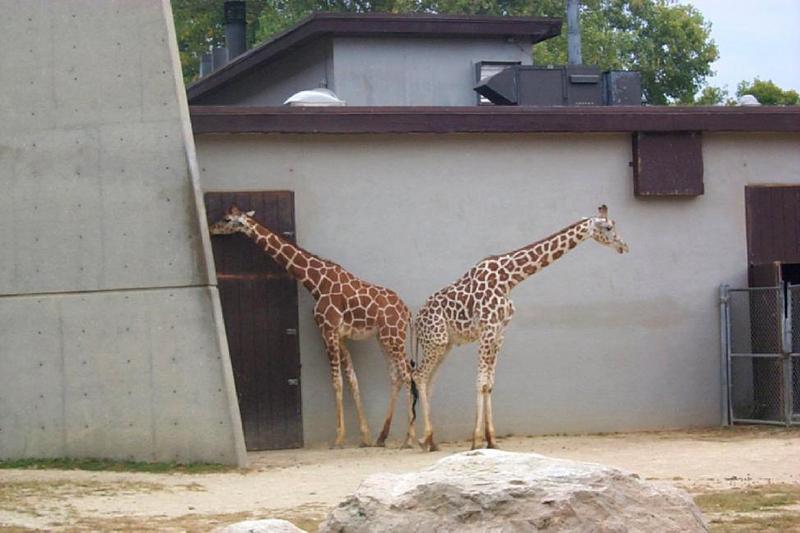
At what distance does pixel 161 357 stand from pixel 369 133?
3.50 m

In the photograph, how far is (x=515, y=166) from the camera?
15.5 m

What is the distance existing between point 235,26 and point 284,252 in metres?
14.6

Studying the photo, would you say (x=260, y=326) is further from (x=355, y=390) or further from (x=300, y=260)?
(x=355, y=390)

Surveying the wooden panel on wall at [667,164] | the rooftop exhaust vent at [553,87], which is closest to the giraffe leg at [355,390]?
the wooden panel on wall at [667,164]

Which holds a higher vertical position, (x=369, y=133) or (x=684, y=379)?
(x=369, y=133)

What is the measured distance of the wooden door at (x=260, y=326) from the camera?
14.4 m

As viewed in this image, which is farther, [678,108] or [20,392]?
[678,108]

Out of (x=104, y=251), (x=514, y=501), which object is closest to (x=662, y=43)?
(x=104, y=251)

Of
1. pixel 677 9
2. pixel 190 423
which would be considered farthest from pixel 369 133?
pixel 677 9

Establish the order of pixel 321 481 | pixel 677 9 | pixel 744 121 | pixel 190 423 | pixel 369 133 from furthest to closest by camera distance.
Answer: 1. pixel 677 9
2. pixel 744 121
3. pixel 369 133
4. pixel 190 423
5. pixel 321 481

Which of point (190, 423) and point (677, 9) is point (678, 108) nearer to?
point (190, 423)

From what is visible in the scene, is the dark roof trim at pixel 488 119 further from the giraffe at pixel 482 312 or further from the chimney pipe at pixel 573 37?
the chimney pipe at pixel 573 37

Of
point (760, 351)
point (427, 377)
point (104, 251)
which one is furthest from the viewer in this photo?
point (760, 351)

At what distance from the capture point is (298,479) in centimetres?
1200
